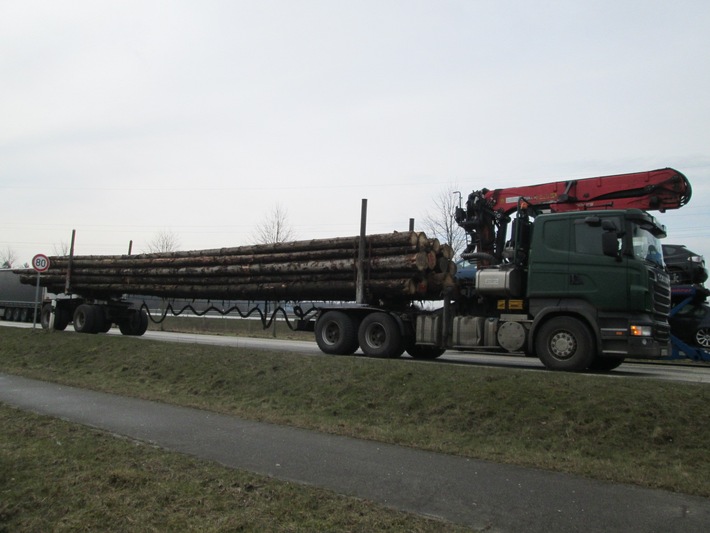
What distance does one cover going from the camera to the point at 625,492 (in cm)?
553

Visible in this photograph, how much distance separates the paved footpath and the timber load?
18.8 ft

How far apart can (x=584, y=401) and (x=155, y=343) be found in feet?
34.2

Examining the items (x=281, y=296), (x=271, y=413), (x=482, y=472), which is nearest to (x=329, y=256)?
(x=281, y=296)

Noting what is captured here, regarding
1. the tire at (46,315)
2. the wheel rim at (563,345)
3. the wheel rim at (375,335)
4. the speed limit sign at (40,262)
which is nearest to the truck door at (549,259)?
the wheel rim at (563,345)

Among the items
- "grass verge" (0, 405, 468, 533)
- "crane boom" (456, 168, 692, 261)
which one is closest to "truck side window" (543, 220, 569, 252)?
"crane boom" (456, 168, 692, 261)

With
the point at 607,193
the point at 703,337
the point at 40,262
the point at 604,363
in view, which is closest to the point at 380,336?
the point at 604,363

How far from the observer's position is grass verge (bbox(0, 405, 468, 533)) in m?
4.66

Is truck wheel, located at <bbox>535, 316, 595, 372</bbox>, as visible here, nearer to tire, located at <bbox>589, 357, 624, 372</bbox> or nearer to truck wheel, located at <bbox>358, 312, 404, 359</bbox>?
tire, located at <bbox>589, 357, 624, 372</bbox>

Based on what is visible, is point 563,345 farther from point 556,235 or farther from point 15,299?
point 15,299

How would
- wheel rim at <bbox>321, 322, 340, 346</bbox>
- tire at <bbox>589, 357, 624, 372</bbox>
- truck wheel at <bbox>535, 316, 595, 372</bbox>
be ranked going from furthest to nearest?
wheel rim at <bbox>321, 322, 340, 346</bbox>, tire at <bbox>589, 357, 624, 372</bbox>, truck wheel at <bbox>535, 316, 595, 372</bbox>

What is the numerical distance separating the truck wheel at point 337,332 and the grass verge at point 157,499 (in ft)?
24.4

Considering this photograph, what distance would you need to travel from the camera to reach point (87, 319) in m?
20.1

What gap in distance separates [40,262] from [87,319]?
2506 mm

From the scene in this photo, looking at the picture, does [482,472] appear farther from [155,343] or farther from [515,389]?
[155,343]
